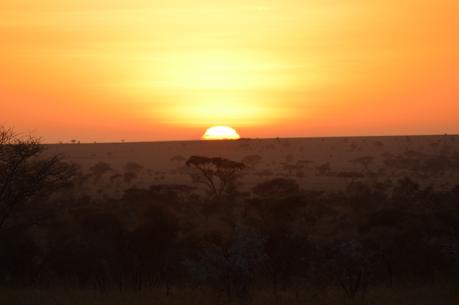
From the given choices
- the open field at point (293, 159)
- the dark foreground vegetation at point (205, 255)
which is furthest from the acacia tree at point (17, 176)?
the open field at point (293, 159)

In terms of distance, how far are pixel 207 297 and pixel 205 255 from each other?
113 centimetres

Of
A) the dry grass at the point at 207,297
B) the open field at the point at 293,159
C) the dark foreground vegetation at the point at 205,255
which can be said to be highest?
the open field at the point at 293,159

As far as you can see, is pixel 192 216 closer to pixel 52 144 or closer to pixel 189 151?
pixel 189 151

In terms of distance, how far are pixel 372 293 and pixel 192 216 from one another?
21566 mm

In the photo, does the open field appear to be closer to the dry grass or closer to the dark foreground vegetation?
the dark foreground vegetation

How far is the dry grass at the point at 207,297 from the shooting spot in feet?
62.5

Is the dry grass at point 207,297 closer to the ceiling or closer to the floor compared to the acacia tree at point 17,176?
closer to the floor

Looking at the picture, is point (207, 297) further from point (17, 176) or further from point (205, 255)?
point (17, 176)

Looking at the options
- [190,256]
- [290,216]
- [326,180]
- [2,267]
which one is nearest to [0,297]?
[2,267]

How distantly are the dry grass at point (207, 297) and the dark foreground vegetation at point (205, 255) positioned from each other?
0.03 metres

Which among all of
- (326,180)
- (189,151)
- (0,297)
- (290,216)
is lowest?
(0,297)

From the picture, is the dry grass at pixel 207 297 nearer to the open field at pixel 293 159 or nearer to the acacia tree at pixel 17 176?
the acacia tree at pixel 17 176

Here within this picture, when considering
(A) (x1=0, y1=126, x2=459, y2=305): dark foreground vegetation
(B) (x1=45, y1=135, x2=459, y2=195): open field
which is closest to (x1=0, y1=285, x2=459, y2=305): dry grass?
(A) (x1=0, y1=126, x2=459, y2=305): dark foreground vegetation

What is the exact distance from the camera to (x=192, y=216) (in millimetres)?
41906
